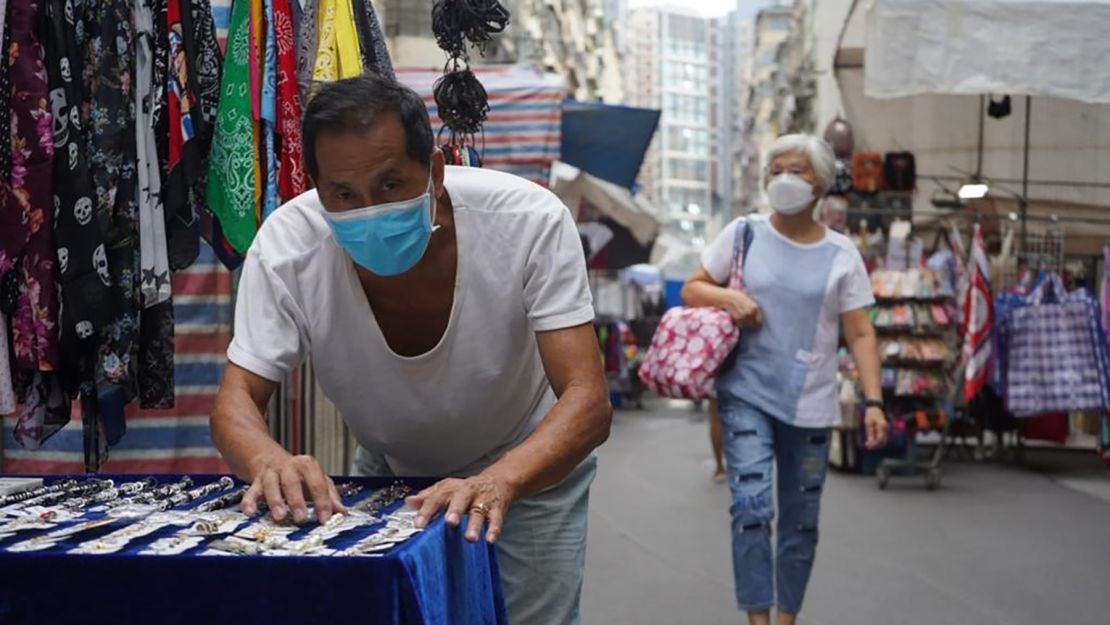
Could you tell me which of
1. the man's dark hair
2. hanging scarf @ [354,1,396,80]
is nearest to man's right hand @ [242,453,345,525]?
the man's dark hair

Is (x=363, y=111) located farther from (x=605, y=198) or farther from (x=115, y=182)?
(x=605, y=198)

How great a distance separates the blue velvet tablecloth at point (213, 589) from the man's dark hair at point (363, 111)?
37.0 inches

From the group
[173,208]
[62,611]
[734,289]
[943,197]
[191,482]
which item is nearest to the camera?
[62,611]

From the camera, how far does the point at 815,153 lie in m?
5.54

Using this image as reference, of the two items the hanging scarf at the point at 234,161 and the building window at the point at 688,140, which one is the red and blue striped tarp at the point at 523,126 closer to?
the hanging scarf at the point at 234,161

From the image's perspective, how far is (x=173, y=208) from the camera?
4066mm

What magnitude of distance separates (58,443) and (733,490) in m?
2.56

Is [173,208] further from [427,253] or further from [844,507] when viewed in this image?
[844,507]

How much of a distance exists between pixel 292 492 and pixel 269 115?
2129 millimetres

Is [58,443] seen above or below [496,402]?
below

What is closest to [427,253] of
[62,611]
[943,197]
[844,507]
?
[62,611]

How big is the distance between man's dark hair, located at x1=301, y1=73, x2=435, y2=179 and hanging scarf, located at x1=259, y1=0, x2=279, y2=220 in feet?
4.89

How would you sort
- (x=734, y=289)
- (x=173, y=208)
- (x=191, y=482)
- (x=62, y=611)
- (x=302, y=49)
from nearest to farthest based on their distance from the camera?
(x=62, y=611) → (x=191, y=482) → (x=173, y=208) → (x=302, y=49) → (x=734, y=289)

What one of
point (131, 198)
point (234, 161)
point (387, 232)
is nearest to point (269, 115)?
point (234, 161)
